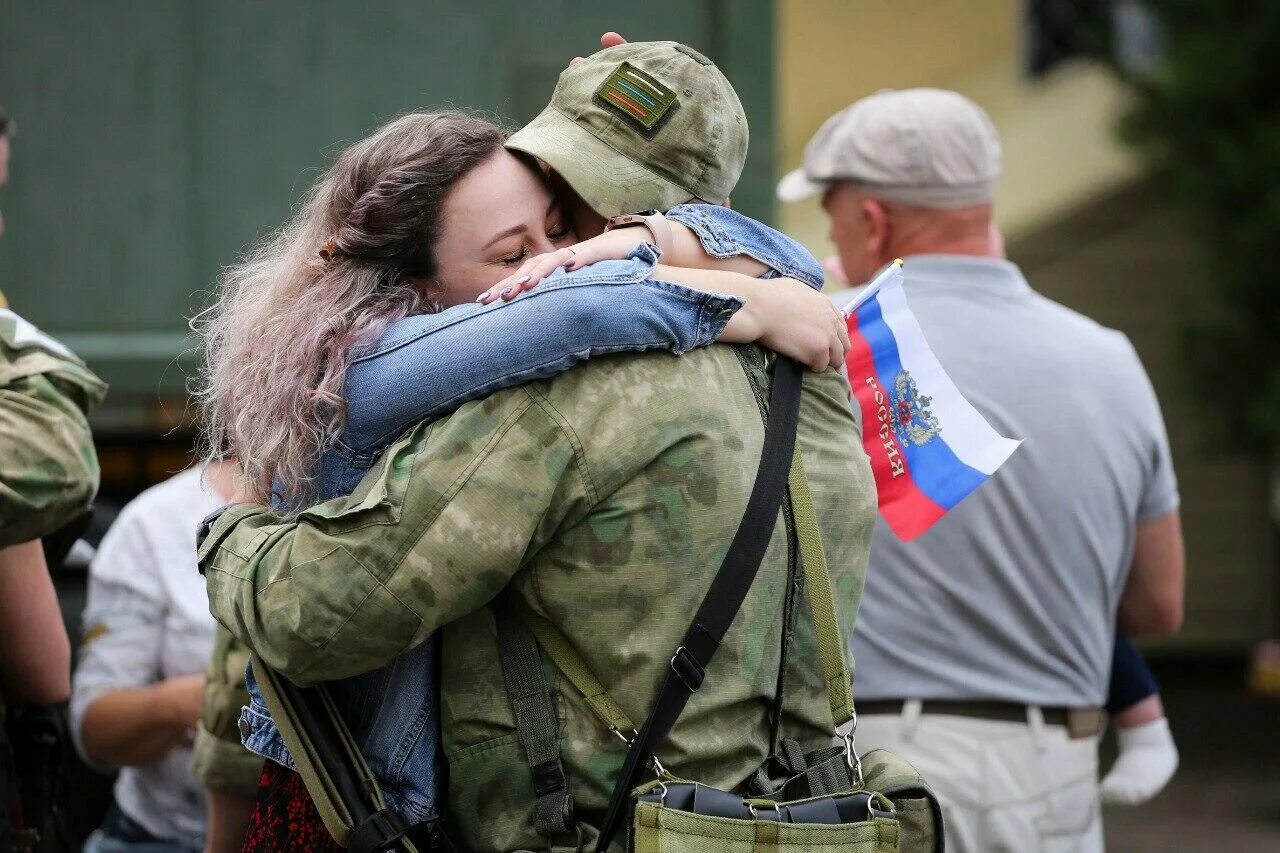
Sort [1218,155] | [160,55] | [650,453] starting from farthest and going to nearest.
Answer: [1218,155], [160,55], [650,453]

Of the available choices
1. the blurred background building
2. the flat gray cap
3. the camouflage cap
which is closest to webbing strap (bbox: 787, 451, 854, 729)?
the camouflage cap

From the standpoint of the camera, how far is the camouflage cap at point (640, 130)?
1.98 m

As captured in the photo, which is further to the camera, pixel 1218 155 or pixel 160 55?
pixel 1218 155

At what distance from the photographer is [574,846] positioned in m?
1.81

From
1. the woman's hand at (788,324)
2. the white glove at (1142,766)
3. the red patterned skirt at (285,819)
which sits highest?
the woman's hand at (788,324)

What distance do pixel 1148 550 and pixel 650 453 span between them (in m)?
1.71

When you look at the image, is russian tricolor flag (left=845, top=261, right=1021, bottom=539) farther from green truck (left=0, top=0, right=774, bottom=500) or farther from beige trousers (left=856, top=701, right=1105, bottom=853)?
green truck (left=0, top=0, right=774, bottom=500)

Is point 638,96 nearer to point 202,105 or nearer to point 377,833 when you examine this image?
point 377,833

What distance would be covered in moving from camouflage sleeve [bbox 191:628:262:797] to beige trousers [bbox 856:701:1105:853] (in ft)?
3.49

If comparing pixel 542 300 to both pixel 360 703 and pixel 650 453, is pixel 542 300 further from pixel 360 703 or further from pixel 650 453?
pixel 360 703

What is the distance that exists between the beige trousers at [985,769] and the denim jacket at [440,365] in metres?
1.30

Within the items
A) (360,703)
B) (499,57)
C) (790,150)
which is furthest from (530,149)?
(790,150)

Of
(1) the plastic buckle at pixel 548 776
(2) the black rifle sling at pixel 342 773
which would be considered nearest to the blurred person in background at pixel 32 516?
(2) the black rifle sling at pixel 342 773

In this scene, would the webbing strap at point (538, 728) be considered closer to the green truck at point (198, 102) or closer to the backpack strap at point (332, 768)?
the backpack strap at point (332, 768)
